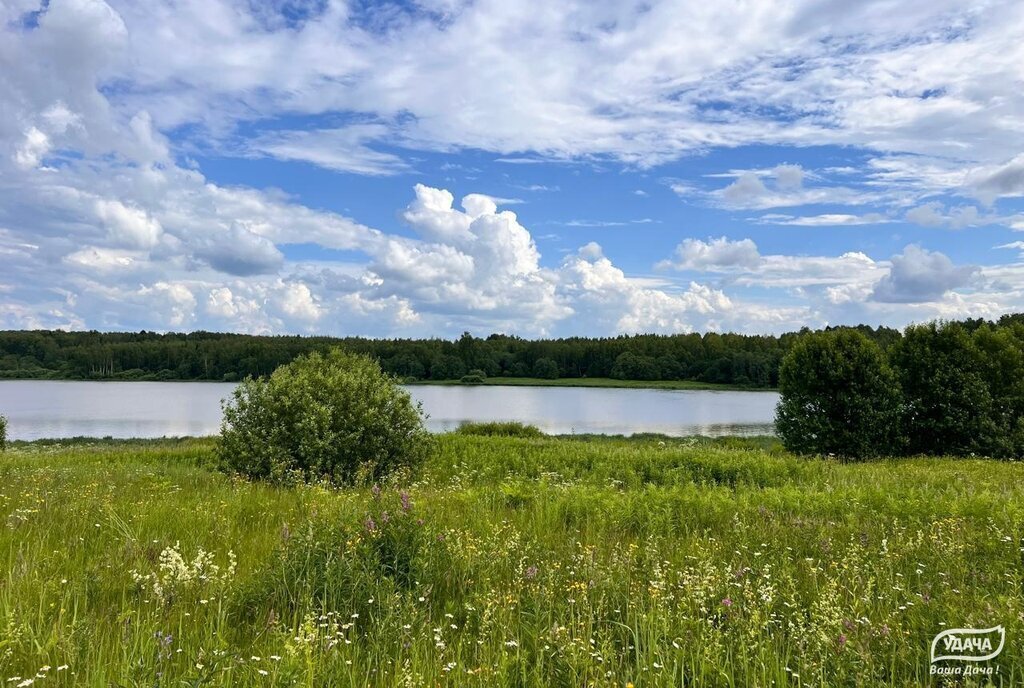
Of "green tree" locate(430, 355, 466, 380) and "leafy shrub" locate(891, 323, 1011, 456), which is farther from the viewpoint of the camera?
"green tree" locate(430, 355, 466, 380)

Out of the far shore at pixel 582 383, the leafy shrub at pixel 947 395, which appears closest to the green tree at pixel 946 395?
the leafy shrub at pixel 947 395

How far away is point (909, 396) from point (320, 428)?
24.2 metres

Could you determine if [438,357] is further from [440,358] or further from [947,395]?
[947,395]

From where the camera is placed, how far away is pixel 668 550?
19.4 ft

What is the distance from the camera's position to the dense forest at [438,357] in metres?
145

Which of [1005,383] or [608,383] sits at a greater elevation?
[1005,383]

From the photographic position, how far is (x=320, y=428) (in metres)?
13.4

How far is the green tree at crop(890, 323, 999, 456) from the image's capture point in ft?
79.0

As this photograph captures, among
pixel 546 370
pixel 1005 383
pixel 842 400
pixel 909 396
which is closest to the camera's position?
pixel 842 400

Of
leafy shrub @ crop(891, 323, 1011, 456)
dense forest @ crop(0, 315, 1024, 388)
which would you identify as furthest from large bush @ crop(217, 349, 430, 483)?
dense forest @ crop(0, 315, 1024, 388)

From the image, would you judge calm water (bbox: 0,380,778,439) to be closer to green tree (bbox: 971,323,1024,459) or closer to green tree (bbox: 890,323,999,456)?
green tree (bbox: 890,323,999,456)

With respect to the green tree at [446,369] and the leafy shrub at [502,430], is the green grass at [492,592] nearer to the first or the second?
the leafy shrub at [502,430]

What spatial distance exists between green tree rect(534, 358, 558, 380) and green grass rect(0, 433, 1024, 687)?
146850 millimetres

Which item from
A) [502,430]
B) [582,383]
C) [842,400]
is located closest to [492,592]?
[842,400]
